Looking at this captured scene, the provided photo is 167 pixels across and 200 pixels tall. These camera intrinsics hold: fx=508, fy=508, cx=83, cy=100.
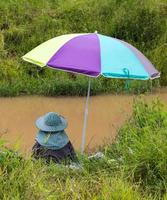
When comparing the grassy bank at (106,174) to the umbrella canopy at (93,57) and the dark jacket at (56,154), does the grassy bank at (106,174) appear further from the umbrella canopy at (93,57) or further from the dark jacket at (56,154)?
the umbrella canopy at (93,57)

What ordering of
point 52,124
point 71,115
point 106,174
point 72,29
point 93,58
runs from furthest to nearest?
point 72,29 < point 71,115 < point 93,58 < point 52,124 < point 106,174

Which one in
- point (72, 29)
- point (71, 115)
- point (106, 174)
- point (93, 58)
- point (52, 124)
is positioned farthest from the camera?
point (72, 29)

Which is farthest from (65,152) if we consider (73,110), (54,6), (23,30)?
(54,6)

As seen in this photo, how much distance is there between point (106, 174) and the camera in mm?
3994

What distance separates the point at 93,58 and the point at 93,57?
10 millimetres

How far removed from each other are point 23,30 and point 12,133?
346 centimetres

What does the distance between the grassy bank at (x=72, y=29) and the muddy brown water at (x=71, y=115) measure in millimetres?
316

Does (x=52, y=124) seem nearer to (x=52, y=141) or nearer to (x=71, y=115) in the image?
(x=52, y=141)

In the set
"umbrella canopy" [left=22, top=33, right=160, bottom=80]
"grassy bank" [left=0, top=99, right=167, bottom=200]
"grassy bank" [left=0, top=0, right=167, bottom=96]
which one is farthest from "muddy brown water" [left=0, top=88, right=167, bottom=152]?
"grassy bank" [left=0, top=99, right=167, bottom=200]

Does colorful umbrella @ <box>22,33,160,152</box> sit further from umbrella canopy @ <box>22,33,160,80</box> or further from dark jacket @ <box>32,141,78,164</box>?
dark jacket @ <box>32,141,78,164</box>

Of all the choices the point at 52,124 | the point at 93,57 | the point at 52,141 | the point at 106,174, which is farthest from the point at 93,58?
the point at 106,174

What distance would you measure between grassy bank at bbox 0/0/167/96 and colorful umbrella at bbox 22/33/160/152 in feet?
11.5

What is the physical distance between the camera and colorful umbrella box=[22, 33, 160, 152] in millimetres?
4668

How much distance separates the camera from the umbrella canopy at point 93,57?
467cm
